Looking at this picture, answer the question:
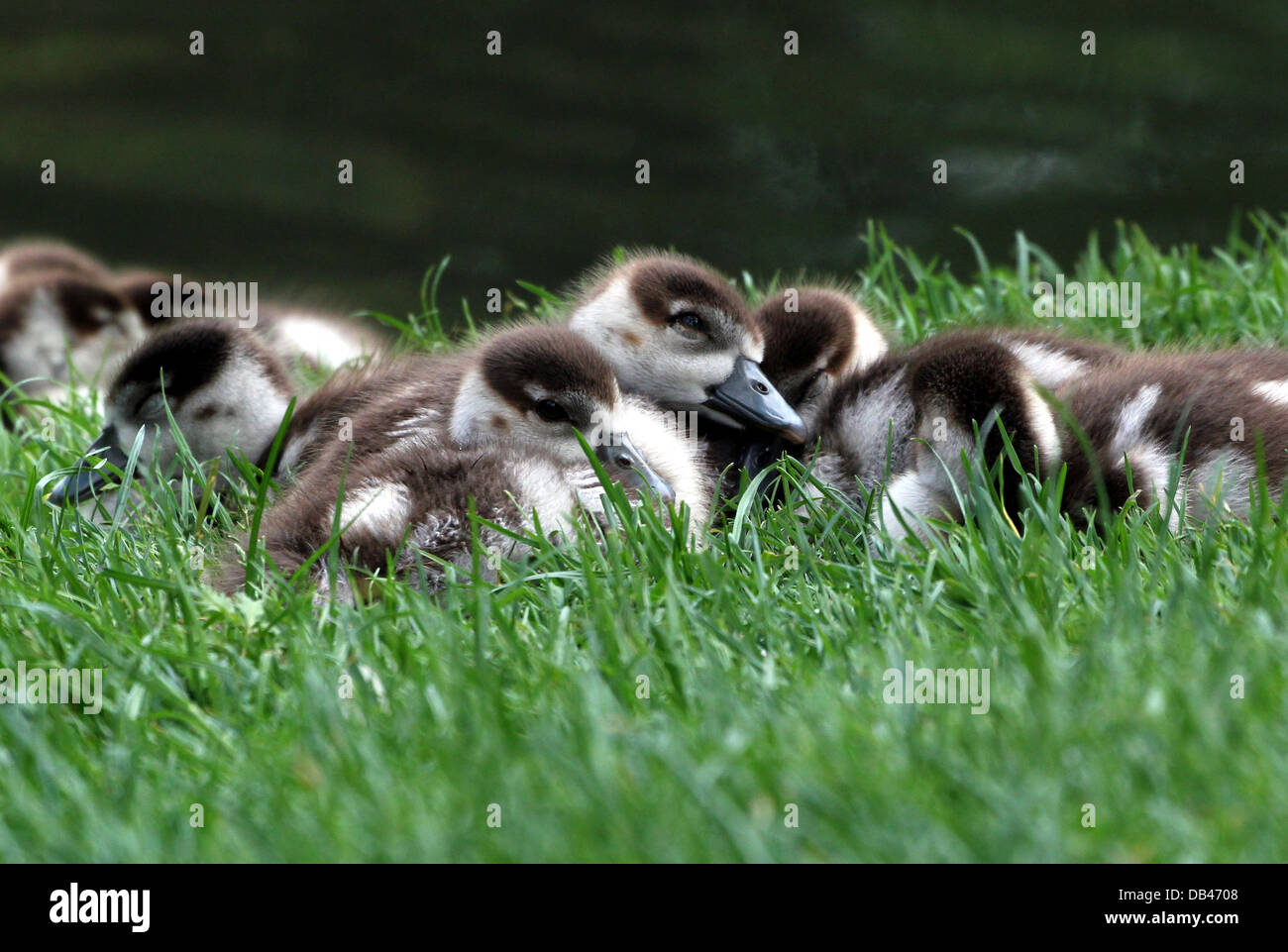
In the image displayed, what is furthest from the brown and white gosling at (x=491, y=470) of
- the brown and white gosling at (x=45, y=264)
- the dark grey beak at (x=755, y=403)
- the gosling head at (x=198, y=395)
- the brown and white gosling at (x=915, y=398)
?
the brown and white gosling at (x=45, y=264)

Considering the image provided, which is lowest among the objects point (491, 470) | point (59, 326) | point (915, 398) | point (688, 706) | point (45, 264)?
point (688, 706)

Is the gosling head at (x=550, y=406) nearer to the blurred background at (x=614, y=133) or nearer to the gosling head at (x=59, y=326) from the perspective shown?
the gosling head at (x=59, y=326)

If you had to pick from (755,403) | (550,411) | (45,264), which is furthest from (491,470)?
(45,264)

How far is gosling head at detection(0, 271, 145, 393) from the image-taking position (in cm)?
513

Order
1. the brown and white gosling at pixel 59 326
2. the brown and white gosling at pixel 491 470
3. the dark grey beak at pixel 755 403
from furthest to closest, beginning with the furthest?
the brown and white gosling at pixel 59 326 < the dark grey beak at pixel 755 403 < the brown and white gosling at pixel 491 470

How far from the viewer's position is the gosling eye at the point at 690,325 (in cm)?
316

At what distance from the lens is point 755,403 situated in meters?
3.09

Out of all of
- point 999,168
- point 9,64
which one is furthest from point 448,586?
point 9,64

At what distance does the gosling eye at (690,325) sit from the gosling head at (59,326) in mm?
2586

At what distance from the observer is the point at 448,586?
224 cm

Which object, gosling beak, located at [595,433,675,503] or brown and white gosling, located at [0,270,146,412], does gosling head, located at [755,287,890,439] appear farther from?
brown and white gosling, located at [0,270,146,412]

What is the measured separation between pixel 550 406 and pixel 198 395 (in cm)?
96

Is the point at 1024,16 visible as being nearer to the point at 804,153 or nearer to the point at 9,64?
the point at 804,153

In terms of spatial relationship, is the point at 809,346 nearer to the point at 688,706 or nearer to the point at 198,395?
the point at 198,395
